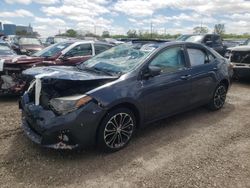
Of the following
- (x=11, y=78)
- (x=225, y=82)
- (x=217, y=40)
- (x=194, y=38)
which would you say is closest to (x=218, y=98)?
(x=225, y=82)

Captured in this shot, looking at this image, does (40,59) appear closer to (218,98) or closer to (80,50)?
(80,50)

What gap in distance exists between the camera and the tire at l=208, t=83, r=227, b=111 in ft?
20.0

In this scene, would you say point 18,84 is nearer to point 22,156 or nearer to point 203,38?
point 22,156

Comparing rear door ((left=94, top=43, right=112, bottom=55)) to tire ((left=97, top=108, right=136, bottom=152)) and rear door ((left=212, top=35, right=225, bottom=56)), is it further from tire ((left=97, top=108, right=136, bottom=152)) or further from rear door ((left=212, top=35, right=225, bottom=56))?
rear door ((left=212, top=35, right=225, bottom=56))

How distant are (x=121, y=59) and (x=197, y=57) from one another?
5.70 feet

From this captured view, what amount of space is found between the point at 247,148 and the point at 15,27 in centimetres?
5906

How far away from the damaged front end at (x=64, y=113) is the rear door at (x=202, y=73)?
2.03 meters

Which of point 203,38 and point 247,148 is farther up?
point 203,38

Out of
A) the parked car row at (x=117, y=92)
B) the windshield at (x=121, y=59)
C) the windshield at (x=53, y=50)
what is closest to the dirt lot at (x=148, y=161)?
the parked car row at (x=117, y=92)

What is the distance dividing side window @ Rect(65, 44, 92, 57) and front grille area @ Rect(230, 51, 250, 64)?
16.3 ft

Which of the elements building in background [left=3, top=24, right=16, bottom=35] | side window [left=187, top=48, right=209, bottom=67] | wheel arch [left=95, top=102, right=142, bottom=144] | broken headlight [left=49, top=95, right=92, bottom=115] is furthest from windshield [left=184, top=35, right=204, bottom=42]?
building in background [left=3, top=24, right=16, bottom=35]

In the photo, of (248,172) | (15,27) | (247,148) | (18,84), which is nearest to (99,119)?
(248,172)

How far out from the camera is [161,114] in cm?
475

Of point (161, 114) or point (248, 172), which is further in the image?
point (161, 114)
